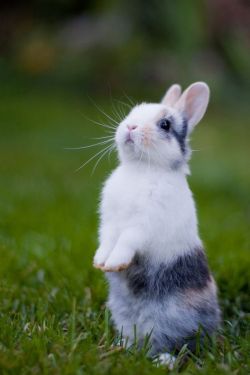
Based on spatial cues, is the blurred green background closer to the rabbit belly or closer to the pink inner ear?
the rabbit belly

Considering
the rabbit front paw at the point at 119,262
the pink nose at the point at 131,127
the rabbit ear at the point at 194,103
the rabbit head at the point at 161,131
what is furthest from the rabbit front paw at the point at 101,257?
the rabbit ear at the point at 194,103

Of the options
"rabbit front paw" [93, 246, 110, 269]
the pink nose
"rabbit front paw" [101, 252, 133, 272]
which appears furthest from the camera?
the pink nose

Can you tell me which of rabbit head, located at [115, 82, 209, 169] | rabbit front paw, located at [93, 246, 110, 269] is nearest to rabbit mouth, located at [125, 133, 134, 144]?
rabbit head, located at [115, 82, 209, 169]

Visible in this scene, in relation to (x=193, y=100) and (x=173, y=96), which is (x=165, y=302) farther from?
(x=173, y=96)

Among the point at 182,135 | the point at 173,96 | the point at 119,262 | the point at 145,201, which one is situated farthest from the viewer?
the point at 173,96

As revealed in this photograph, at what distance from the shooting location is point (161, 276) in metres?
2.91

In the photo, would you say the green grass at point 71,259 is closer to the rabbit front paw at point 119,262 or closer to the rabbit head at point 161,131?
the rabbit front paw at point 119,262

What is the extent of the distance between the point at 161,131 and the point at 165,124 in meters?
0.06

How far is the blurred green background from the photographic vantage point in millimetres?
2910

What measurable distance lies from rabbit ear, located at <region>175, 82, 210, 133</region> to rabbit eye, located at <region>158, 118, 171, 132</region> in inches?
8.4

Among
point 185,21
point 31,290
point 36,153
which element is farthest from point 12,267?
point 185,21

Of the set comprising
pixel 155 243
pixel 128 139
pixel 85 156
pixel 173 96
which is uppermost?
pixel 173 96

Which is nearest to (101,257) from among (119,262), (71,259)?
(119,262)

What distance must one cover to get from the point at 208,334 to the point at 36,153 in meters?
7.64
